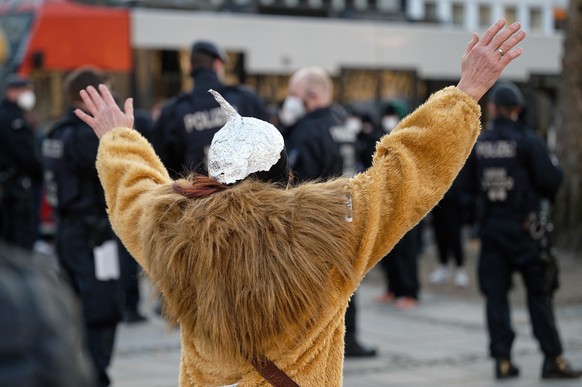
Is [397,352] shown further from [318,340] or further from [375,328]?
[318,340]

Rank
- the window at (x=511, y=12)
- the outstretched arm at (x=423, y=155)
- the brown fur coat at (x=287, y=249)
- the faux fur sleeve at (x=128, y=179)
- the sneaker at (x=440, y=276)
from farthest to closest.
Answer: the window at (x=511, y=12)
the sneaker at (x=440, y=276)
the faux fur sleeve at (x=128, y=179)
the outstretched arm at (x=423, y=155)
the brown fur coat at (x=287, y=249)

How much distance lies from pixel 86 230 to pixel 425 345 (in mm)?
3400

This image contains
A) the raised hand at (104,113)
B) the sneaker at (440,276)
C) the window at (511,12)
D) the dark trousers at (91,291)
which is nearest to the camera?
the raised hand at (104,113)

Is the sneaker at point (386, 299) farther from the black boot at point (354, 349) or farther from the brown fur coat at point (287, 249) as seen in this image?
the brown fur coat at point (287, 249)

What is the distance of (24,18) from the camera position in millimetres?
16500

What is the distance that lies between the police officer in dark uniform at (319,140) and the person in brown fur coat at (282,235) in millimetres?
5084

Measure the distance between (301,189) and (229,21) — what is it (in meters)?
16.1

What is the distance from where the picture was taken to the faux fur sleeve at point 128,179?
303 cm

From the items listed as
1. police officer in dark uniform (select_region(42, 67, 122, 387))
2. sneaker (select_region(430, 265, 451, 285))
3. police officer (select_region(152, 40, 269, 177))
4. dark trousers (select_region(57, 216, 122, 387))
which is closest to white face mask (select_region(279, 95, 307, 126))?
police officer (select_region(152, 40, 269, 177))

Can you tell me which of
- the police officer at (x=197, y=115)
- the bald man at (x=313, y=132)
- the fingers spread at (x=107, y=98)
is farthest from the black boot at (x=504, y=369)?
the fingers spread at (x=107, y=98)

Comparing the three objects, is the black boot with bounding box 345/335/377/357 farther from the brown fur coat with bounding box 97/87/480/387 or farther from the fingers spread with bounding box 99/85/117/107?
the brown fur coat with bounding box 97/87/480/387

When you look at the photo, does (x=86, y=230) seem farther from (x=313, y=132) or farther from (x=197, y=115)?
(x=313, y=132)

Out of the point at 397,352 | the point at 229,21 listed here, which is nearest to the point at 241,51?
the point at 229,21

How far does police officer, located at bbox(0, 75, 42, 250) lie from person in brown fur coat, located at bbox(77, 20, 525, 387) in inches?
383
